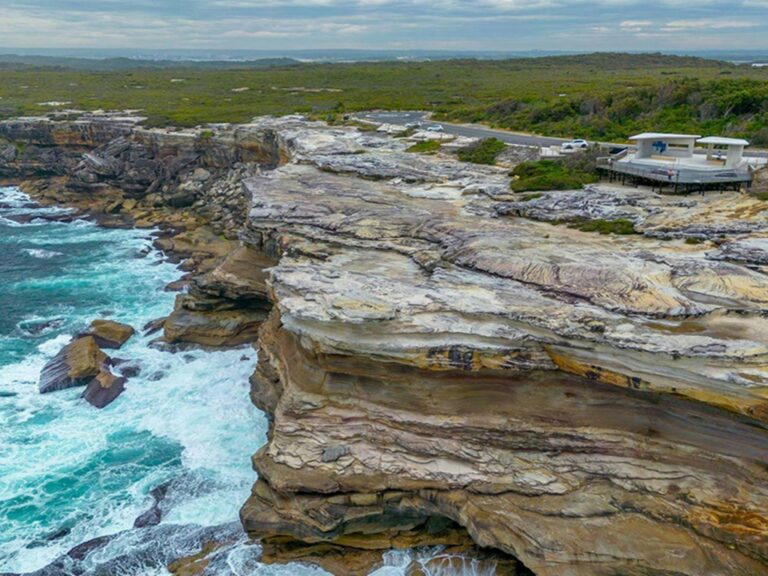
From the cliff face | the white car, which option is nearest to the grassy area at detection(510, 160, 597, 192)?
the white car

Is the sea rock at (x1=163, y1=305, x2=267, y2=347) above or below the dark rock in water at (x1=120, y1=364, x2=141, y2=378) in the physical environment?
above

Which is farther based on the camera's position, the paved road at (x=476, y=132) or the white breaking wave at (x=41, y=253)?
the white breaking wave at (x=41, y=253)

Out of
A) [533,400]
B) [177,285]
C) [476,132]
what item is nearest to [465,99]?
[476,132]

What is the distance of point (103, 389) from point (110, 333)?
18.8 feet

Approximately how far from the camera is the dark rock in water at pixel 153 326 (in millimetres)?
34375

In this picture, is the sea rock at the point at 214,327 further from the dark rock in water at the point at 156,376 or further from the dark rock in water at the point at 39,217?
the dark rock in water at the point at 39,217

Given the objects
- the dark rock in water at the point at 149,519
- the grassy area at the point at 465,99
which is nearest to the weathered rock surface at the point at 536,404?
the dark rock in water at the point at 149,519

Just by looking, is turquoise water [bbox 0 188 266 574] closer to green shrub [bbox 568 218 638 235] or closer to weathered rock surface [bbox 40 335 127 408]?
weathered rock surface [bbox 40 335 127 408]

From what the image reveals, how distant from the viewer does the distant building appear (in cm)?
2741

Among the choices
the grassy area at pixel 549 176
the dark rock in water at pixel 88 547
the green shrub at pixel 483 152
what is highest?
the green shrub at pixel 483 152

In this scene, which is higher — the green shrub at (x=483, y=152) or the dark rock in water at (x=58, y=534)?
the green shrub at (x=483, y=152)

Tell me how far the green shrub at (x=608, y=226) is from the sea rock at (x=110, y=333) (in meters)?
24.3

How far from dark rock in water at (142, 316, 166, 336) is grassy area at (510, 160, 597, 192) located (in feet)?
69.4

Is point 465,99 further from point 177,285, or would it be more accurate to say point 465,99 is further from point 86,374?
point 86,374
